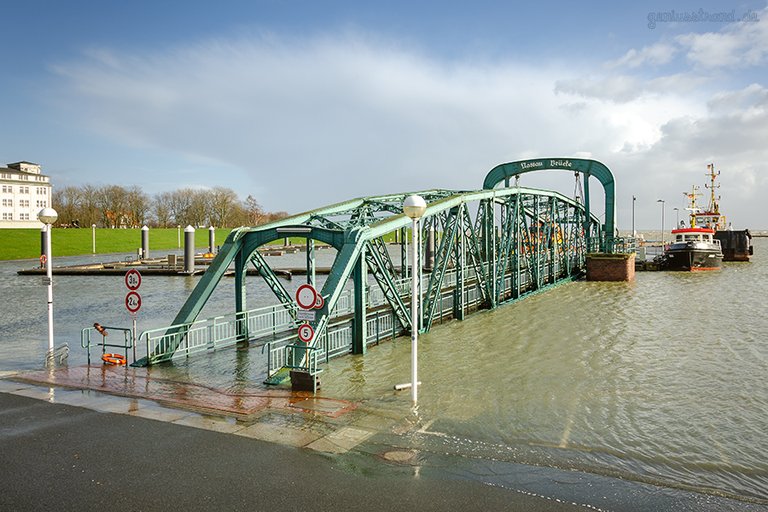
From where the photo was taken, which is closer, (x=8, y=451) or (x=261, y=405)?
(x=8, y=451)

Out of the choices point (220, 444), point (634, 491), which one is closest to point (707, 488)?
point (634, 491)

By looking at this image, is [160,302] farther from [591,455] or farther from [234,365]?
[591,455]

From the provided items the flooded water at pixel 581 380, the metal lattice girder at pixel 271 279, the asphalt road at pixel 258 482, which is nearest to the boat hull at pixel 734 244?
the flooded water at pixel 581 380

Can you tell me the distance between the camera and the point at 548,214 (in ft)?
107

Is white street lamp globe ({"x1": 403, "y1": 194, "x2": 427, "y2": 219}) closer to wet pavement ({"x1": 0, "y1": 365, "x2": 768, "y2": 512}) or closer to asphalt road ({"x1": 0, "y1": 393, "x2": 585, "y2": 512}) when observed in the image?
wet pavement ({"x1": 0, "y1": 365, "x2": 768, "y2": 512})

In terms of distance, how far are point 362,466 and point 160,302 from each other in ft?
85.5

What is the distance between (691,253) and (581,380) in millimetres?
41592

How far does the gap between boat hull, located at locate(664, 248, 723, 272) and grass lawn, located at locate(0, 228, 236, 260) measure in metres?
58.2

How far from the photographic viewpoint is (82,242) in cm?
8300

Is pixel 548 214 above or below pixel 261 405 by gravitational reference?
above

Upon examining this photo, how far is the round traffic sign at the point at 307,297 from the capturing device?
1104 centimetres

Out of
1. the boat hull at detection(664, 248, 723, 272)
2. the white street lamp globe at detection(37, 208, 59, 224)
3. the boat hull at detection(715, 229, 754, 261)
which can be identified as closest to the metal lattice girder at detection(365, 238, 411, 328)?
the white street lamp globe at detection(37, 208, 59, 224)

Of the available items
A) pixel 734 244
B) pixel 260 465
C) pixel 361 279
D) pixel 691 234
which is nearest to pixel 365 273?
pixel 361 279

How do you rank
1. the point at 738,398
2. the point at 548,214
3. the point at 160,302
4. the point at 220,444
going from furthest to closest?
1. the point at 548,214
2. the point at 160,302
3. the point at 738,398
4. the point at 220,444
